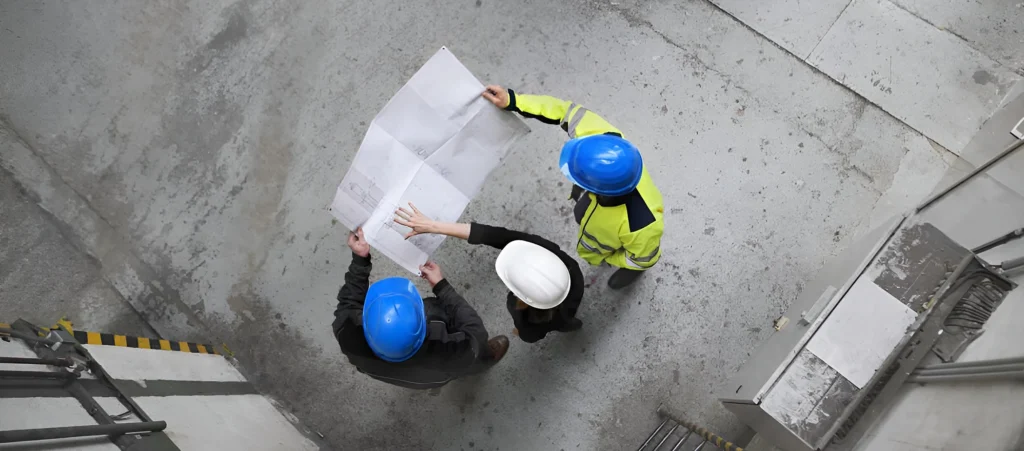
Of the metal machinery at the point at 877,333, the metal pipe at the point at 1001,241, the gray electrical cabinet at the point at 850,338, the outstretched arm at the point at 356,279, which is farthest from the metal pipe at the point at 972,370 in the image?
the outstretched arm at the point at 356,279

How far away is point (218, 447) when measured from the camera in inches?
87.4

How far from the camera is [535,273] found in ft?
7.22

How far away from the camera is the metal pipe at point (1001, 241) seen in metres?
2.00

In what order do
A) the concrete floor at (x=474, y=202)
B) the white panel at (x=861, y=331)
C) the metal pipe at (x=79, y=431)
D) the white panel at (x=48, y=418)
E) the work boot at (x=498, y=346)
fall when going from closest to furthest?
the metal pipe at (x=79, y=431) → the white panel at (x=48, y=418) → the white panel at (x=861, y=331) → the work boot at (x=498, y=346) → the concrete floor at (x=474, y=202)

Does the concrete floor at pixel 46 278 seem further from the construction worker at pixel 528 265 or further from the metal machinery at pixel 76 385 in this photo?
the construction worker at pixel 528 265

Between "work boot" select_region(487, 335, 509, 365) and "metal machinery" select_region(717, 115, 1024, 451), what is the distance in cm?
128

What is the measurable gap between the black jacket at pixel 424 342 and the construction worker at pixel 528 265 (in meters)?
0.27

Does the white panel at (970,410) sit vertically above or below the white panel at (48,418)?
above

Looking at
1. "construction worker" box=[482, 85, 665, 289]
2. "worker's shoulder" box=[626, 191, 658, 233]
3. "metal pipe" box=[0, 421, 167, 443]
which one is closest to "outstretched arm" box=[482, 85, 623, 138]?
Result: "construction worker" box=[482, 85, 665, 289]

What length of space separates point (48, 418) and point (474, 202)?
220cm

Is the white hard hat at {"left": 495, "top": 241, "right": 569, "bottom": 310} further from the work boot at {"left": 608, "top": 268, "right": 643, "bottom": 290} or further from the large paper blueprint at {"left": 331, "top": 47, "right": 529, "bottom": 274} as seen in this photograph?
the work boot at {"left": 608, "top": 268, "right": 643, "bottom": 290}

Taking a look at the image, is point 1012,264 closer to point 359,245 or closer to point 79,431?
point 359,245

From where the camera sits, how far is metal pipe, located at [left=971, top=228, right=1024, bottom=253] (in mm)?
2002

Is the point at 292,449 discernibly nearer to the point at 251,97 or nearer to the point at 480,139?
the point at 480,139
